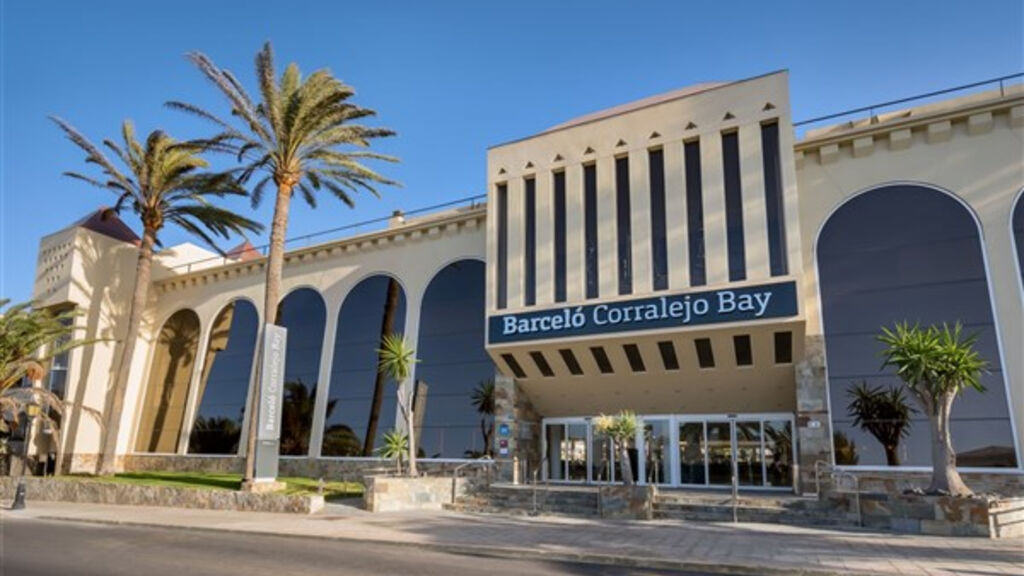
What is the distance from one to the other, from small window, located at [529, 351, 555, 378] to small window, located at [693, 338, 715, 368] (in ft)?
17.5

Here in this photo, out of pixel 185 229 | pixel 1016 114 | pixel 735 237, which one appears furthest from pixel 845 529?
pixel 185 229

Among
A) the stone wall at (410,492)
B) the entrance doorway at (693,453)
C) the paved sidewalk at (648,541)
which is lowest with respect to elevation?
the paved sidewalk at (648,541)

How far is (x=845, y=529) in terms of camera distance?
16.1 metres

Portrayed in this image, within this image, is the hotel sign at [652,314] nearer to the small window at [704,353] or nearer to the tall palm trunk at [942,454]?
the small window at [704,353]

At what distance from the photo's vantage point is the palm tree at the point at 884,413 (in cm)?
→ 1916

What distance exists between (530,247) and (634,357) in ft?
18.3

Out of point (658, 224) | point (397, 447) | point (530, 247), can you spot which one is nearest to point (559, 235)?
point (530, 247)

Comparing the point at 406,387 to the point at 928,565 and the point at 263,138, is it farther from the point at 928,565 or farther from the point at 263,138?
the point at 928,565

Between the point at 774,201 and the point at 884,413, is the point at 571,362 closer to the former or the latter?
the point at 774,201

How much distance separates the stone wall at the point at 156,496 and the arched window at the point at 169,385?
26.8 ft

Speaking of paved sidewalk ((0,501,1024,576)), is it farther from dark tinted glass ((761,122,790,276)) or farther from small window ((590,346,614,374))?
dark tinted glass ((761,122,790,276))

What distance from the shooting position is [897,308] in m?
20.2

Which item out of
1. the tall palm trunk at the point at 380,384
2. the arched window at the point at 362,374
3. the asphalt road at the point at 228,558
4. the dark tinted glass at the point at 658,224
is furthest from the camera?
the arched window at the point at 362,374

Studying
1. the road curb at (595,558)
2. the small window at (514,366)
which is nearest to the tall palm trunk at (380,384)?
the small window at (514,366)
